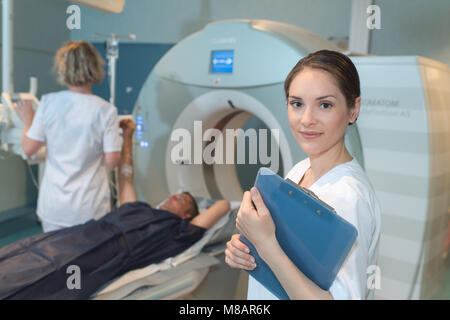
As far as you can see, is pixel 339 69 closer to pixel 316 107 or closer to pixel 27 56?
pixel 316 107

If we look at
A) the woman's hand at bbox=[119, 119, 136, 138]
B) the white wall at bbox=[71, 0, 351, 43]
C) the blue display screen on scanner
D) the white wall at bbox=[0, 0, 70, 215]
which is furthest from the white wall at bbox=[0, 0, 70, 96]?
the blue display screen on scanner

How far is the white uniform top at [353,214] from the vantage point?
1.30 ft

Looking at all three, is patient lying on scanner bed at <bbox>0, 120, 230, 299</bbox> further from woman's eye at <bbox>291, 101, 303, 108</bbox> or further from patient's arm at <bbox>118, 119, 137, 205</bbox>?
woman's eye at <bbox>291, 101, 303, 108</bbox>

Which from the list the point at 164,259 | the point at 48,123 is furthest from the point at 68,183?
the point at 164,259

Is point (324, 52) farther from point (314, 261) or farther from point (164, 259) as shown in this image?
point (164, 259)

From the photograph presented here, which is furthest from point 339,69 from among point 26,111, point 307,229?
point 26,111

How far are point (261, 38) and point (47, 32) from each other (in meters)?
1.84

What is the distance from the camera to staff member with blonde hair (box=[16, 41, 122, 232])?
1.53 metres

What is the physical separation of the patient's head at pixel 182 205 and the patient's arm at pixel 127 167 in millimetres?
172

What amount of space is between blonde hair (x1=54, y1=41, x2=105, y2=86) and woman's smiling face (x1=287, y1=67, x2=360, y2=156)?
4.18 feet

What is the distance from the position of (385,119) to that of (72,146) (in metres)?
1.12

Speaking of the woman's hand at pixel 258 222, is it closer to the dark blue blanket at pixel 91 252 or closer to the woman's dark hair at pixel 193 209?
the dark blue blanket at pixel 91 252

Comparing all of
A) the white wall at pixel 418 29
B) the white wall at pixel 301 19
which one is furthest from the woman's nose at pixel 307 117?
the white wall at pixel 418 29

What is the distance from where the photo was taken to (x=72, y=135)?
1544 mm
